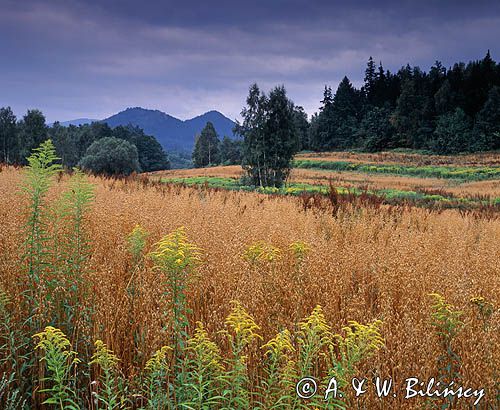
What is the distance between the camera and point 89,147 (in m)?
61.3

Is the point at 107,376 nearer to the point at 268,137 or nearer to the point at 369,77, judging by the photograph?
the point at 268,137

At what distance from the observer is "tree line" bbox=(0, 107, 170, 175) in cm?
5272

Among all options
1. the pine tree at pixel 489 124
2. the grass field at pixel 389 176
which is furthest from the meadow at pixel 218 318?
the pine tree at pixel 489 124

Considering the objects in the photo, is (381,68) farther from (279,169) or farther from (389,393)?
(389,393)

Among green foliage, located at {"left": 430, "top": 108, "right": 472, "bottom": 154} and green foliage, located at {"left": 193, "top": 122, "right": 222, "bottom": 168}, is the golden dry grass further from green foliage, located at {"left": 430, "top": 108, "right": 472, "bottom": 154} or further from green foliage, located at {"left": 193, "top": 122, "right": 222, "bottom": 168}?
green foliage, located at {"left": 193, "top": 122, "right": 222, "bottom": 168}

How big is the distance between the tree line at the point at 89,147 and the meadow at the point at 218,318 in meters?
29.3

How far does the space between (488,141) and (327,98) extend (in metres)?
49.8

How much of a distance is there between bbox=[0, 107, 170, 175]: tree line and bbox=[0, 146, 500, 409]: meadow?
29.3m

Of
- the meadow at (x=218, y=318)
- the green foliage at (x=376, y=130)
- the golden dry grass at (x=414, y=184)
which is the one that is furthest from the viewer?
the green foliage at (x=376, y=130)

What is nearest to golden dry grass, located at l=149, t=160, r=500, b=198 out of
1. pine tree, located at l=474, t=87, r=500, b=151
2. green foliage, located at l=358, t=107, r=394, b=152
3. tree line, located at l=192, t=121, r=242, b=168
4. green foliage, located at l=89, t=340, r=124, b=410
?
green foliage, located at l=89, t=340, r=124, b=410

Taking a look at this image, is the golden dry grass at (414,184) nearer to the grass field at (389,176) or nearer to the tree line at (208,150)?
the grass field at (389,176)

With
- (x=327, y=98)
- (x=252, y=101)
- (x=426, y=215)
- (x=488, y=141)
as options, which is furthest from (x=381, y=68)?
(x=426, y=215)

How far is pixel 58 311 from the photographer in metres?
2.80

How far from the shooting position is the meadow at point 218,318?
2.09 m
